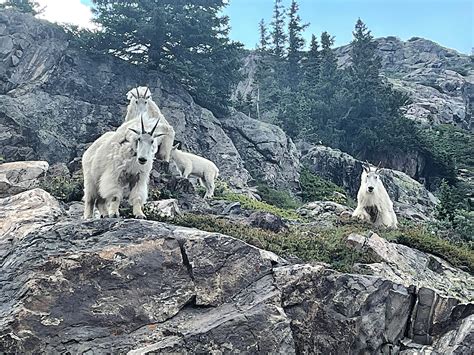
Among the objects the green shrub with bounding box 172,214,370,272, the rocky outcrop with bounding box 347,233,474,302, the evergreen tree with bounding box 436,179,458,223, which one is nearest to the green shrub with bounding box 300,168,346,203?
the evergreen tree with bounding box 436,179,458,223

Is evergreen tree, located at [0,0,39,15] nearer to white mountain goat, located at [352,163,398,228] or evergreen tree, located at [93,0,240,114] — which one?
evergreen tree, located at [93,0,240,114]

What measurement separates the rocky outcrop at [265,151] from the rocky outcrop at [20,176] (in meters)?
16.5

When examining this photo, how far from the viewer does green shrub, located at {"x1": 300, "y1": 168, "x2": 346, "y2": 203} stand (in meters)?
30.0

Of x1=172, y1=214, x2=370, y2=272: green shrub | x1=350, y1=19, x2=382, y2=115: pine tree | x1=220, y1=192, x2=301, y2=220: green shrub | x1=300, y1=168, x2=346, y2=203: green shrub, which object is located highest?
x1=350, y1=19, x2=382, y2=115: pine tree

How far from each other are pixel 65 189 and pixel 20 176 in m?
2.36

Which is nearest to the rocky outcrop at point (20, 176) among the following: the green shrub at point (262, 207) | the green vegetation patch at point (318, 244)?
the green vegetation patch at point (318, 244)

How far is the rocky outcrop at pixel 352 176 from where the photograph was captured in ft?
103

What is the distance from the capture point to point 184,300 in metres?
7.32

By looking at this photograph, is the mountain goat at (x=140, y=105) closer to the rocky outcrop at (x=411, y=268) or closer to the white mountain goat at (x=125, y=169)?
the white mountain goat at (x=125, y=169)

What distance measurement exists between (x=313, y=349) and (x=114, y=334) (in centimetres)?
272

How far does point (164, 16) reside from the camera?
98.4 feet

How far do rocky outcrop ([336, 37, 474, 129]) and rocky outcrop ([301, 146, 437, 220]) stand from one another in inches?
619

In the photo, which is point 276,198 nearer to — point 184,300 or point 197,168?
point 197,168

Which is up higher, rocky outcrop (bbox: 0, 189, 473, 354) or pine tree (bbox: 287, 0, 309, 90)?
pine tree (bbox: 287, 0, 309, 90)
